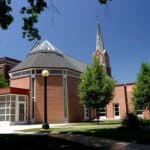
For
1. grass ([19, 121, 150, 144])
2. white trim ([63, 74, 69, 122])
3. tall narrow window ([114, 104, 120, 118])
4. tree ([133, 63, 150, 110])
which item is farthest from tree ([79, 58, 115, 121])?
tall narrow window ([114, 104, 120, 118])

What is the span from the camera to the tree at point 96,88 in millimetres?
32844

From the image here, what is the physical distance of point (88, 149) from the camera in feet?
35.3

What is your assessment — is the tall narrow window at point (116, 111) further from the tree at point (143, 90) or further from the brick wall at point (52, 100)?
the brick wall at point (52, 100)

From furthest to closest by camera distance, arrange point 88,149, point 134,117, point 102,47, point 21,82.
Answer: point 102,47 → point 21,82 → point 134,117 → point 88,149

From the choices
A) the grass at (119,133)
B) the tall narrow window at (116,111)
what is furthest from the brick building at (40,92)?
the grass at (119,133)

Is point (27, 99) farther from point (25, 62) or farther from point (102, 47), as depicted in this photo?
point (102, 47)

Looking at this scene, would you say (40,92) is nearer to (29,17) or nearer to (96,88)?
(96,88)

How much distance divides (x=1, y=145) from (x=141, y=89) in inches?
1075

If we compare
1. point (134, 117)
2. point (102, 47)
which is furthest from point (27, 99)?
point (102, 47)

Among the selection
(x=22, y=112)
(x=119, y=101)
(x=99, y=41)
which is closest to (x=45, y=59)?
(x=22, y=112)

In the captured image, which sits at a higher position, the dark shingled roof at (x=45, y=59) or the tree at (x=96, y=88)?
the dark shingled roof at (x=45, y=59)

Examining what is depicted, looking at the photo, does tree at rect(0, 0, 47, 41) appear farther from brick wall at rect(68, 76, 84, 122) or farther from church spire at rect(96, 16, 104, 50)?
church spire at rect(96, 16, 104, 50)

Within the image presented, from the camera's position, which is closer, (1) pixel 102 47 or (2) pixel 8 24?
(2) pixel 8 24

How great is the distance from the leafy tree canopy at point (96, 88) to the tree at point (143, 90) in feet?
14.5
